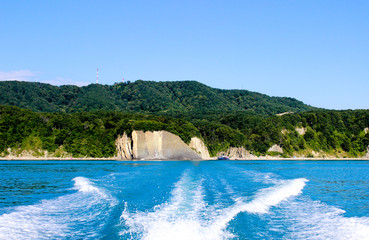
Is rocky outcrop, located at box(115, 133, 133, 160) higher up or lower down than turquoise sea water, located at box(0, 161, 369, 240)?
higher up

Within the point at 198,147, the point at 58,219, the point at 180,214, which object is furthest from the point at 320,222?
the point at 198,147

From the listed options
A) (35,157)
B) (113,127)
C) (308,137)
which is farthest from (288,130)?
(35,157)

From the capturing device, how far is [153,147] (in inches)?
4149

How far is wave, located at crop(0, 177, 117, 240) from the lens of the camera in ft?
45.4

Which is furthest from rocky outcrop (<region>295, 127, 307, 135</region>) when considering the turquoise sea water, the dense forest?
the turquoise sea water

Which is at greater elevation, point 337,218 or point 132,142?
point 132,142

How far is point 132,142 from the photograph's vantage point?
106 metres

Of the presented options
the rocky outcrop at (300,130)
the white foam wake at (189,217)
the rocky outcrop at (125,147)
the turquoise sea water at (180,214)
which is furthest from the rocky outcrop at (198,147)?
the white foam wake at (189,217)

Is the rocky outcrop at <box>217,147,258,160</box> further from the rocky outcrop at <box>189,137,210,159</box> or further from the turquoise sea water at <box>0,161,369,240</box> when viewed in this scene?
the turquoise sea water at <box>0,161,369,240</box>

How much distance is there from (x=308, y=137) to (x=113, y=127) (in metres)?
88.1

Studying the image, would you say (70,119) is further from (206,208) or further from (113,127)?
(206,208)

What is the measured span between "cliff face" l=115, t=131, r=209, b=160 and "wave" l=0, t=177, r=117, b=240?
81.6 metres

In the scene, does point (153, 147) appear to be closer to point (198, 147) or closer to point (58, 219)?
point (198, 147)

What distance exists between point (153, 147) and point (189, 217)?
88.7 m
